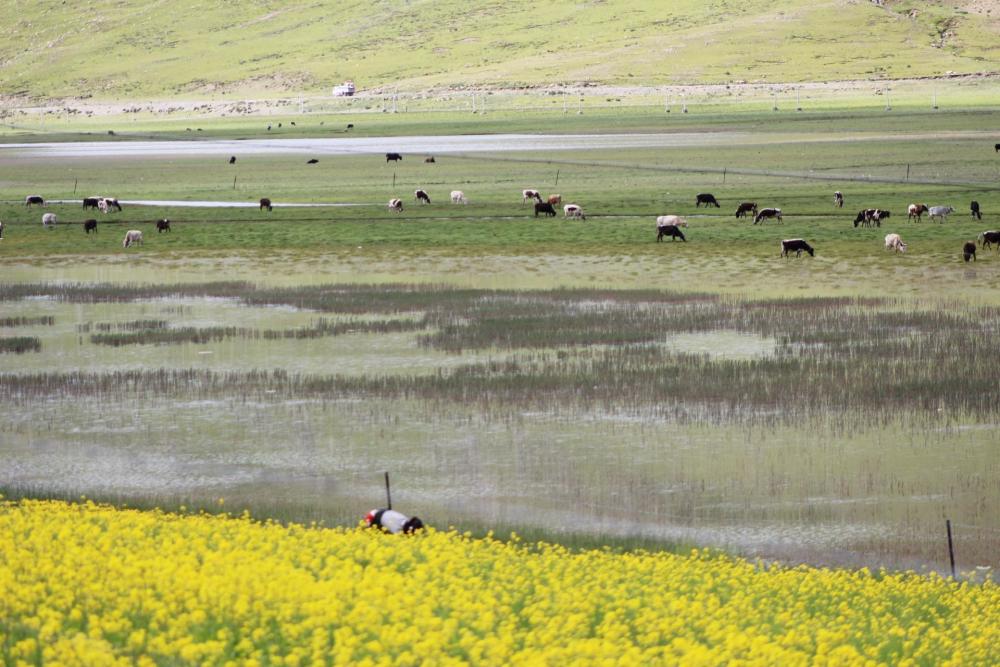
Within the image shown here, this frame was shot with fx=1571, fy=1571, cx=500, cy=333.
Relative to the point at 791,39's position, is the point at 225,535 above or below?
below

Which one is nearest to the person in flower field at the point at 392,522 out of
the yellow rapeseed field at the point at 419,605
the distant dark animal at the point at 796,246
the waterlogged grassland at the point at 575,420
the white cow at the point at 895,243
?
the yellow rapeseed field at the point at 419,605

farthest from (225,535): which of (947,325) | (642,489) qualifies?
(947,325)

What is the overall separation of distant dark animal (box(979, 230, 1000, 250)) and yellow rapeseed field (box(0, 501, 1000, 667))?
29.8 m

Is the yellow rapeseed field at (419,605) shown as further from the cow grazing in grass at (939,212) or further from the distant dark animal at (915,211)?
the cow grazing in grass at (939,212)

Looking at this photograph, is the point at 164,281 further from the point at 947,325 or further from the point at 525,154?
the point at 525,154

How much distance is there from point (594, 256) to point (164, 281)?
12.3 metres

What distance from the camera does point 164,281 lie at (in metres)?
43.2

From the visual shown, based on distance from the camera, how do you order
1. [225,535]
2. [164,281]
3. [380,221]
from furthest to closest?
[380,221] → [164,281] → [225,535]

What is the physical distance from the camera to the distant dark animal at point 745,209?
2071 inches

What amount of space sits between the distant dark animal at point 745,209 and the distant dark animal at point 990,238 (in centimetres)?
1005

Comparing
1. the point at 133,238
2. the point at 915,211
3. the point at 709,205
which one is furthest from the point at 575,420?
the point at 709,205

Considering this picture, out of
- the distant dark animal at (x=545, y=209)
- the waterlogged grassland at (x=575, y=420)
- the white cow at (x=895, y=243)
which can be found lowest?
the waterlogged grassland at (x=575, y=420)

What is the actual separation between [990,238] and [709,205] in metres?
14.8

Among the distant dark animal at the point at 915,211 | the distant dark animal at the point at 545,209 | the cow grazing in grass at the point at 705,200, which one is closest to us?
the distant dark animal at the point at 915,211
